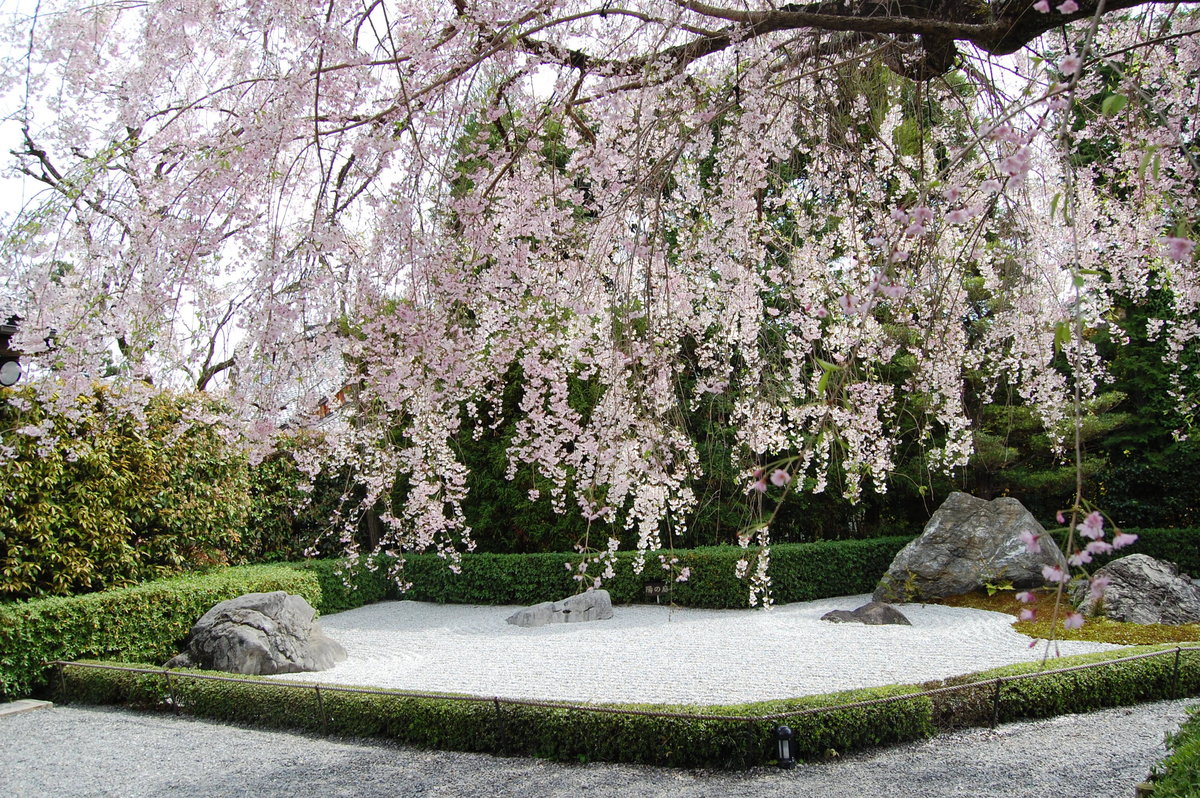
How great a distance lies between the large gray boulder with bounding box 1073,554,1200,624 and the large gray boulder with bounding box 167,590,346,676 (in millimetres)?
6193

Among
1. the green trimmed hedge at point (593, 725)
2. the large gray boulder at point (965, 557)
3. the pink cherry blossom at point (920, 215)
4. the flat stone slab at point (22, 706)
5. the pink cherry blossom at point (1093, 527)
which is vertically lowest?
the flat stone slab at point (22, 706)

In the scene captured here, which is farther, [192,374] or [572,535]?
[572,535]

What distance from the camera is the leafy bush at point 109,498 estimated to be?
5.95 metres

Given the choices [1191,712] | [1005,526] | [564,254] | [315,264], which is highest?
[564,254]

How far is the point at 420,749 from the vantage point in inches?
175

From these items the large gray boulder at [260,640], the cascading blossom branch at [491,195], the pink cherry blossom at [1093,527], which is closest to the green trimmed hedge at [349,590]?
the large gray boulder at [260,640]

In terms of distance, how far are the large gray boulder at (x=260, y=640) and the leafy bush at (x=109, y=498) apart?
108cm

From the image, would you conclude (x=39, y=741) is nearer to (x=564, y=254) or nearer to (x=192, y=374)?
(x=192, y=374)

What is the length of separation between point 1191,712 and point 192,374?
14.2ft

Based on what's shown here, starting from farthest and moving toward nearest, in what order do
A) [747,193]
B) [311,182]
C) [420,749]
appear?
[420,749] → [747,193] → [311,182]

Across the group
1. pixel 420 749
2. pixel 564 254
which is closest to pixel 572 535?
pixel 420 749

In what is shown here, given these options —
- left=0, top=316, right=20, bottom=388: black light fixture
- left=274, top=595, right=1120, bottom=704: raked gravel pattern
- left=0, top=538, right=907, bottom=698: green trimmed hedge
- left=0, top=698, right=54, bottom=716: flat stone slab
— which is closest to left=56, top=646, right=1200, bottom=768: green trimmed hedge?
left=274, top=595, right=1120, bottom=704: raked gravel pattern

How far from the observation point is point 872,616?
703cm

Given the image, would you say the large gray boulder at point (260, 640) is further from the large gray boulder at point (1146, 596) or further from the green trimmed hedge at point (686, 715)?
the large gray boulder at point (1146, 596)
